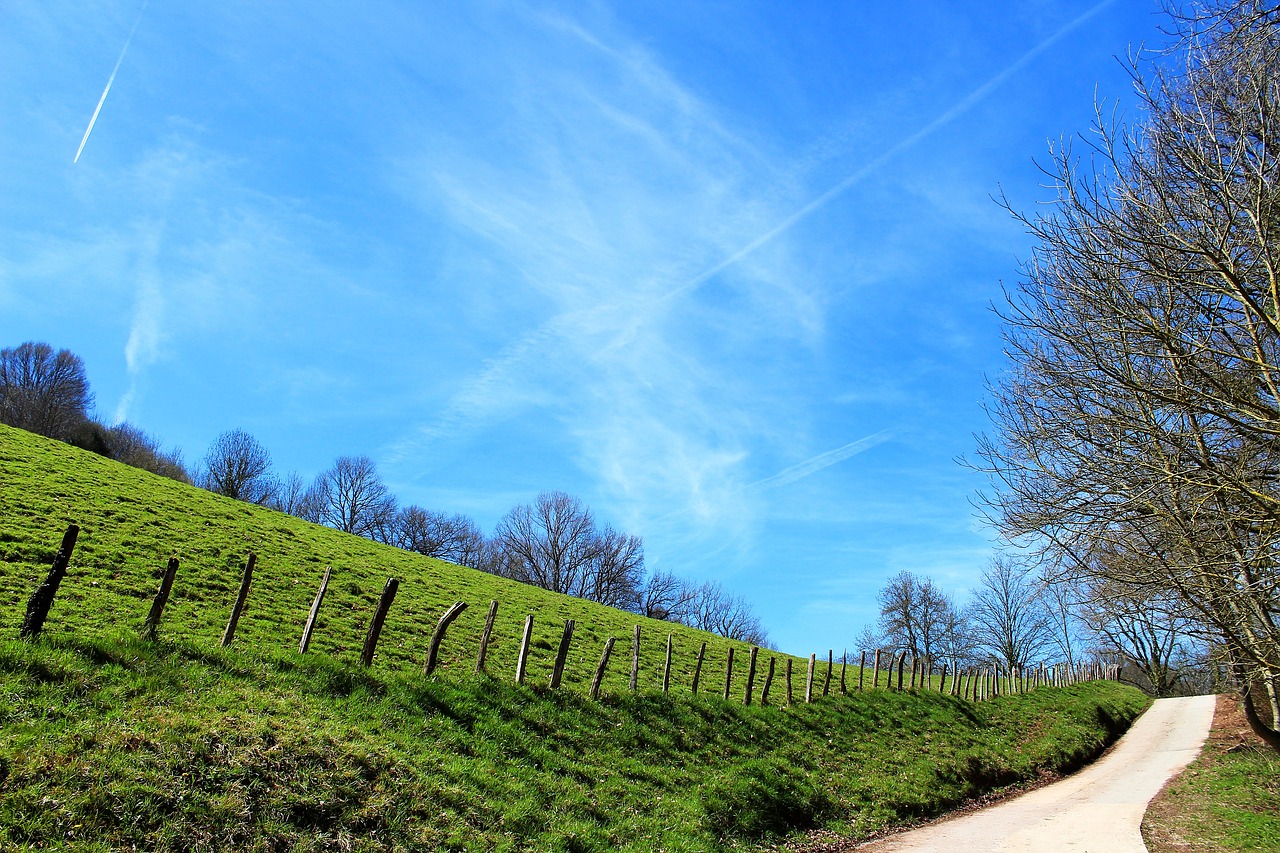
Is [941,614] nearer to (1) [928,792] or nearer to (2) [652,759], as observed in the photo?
(1) [928,792]

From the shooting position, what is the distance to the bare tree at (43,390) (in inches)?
2766

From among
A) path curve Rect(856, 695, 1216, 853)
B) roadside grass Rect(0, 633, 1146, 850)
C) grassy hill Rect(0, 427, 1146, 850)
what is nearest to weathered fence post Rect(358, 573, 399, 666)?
grassy hill Rect(0, 427, 1146, 850)

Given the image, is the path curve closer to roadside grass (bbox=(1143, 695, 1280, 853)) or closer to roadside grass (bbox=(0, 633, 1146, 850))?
roadside grass (bbox=(1143, 695, 1280, 853))

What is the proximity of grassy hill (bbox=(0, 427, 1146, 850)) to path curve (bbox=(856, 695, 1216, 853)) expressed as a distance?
1229 millimetres

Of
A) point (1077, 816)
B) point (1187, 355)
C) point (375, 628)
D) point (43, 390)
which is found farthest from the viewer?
point (43, 390)

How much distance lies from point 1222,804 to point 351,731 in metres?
22.8

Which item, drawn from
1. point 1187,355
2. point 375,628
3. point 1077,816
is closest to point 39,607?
point 375,628

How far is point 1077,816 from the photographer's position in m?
17.0

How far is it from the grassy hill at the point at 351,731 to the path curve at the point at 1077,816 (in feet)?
4.03

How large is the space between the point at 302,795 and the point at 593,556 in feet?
255

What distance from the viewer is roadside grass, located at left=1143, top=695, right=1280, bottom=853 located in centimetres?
1526

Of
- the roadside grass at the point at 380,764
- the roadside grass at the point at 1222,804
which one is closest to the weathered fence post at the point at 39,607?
the roadside grass at the point at 380,764

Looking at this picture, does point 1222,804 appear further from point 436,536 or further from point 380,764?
point 436,536

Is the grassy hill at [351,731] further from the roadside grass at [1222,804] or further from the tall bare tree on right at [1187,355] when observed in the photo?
the tall bare tree on right at [1187,355]
